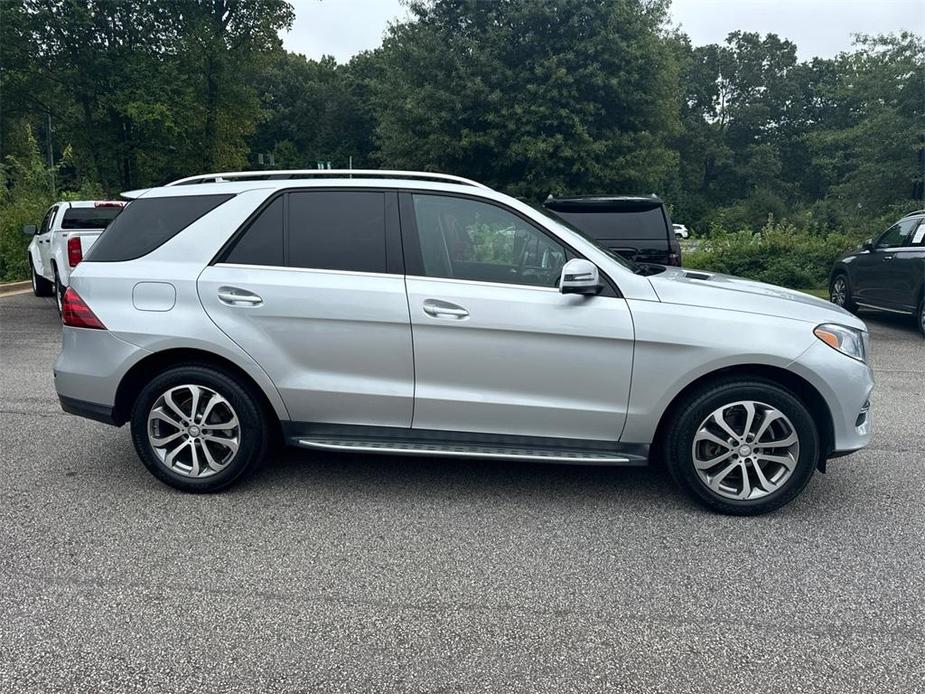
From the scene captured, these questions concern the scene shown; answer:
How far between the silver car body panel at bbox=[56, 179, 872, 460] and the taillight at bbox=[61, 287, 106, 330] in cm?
4

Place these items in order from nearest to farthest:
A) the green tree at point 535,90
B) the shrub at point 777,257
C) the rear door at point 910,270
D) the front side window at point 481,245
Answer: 1. the front side window at point 481,245
2. the rear door at point 910,270
3. the shrub at point 777,257
4. the green tree at point 535,90

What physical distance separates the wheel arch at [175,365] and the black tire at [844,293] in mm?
10382

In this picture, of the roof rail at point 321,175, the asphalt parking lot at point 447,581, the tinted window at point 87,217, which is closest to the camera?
the asphalt parking lot at point 447,581

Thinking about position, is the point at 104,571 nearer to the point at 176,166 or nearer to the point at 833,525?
the point at 833,525

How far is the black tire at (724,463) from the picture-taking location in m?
4.04

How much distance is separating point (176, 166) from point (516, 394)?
27413mm

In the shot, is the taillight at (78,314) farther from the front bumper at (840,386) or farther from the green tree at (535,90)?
the green tree at (535,90)

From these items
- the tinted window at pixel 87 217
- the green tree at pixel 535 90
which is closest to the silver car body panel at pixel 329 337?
the tinted window at pixel 87 217

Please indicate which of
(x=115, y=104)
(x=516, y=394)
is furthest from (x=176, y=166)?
(x=516, y=394)

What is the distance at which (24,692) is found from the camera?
2.64m

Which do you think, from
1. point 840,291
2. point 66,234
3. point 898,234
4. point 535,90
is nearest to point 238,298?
point 66,234

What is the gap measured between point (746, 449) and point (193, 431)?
2987 mm

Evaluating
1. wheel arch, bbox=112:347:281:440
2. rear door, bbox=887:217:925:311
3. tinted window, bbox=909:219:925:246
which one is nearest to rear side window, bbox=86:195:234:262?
wheel arch, bbox=112:347:281:440

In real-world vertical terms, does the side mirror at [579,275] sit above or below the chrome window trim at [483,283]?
above
